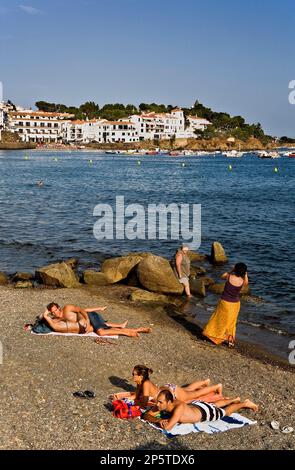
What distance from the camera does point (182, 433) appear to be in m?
8.58

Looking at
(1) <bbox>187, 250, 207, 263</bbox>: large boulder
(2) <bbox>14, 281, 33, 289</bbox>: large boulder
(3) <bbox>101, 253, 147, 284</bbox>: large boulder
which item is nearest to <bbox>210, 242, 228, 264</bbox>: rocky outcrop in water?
(1) <bbox>187, 250, 207, 263</bbox>: large boulder

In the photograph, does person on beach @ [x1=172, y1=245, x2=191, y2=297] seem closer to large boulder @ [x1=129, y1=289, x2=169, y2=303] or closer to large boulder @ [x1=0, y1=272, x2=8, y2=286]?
large boulder @ [x1=129, y1=289, x2=169, y2=303]

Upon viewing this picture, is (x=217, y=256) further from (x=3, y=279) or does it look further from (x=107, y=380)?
(x=107, y=380)

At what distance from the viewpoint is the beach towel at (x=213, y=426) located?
8.60 metres

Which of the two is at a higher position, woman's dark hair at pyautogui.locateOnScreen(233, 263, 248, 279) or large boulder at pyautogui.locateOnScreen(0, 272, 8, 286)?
woman's dark hair at pyautogui.locateOnScreen(233, 263, 248, 279)

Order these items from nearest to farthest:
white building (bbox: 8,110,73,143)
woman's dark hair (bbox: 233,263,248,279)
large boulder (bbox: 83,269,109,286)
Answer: woman's dark hair (bbox: 233,263,248,279)
large boulder (bbox: 83,269,109,286)
white building (bbox: 8,110,73,143)

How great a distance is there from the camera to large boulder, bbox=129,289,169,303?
1745 centimetres

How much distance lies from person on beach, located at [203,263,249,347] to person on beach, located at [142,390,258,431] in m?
4.19

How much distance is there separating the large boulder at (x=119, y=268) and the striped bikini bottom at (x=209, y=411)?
1055 centimetres

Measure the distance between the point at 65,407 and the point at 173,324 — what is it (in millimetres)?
6705

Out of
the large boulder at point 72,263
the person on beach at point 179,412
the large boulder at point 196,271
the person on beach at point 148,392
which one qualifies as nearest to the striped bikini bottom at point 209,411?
the person on beach at point 179,412

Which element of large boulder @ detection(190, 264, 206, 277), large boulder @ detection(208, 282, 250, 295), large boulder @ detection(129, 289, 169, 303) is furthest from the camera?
large boulder @ detection(190, 264, 206, 277)
